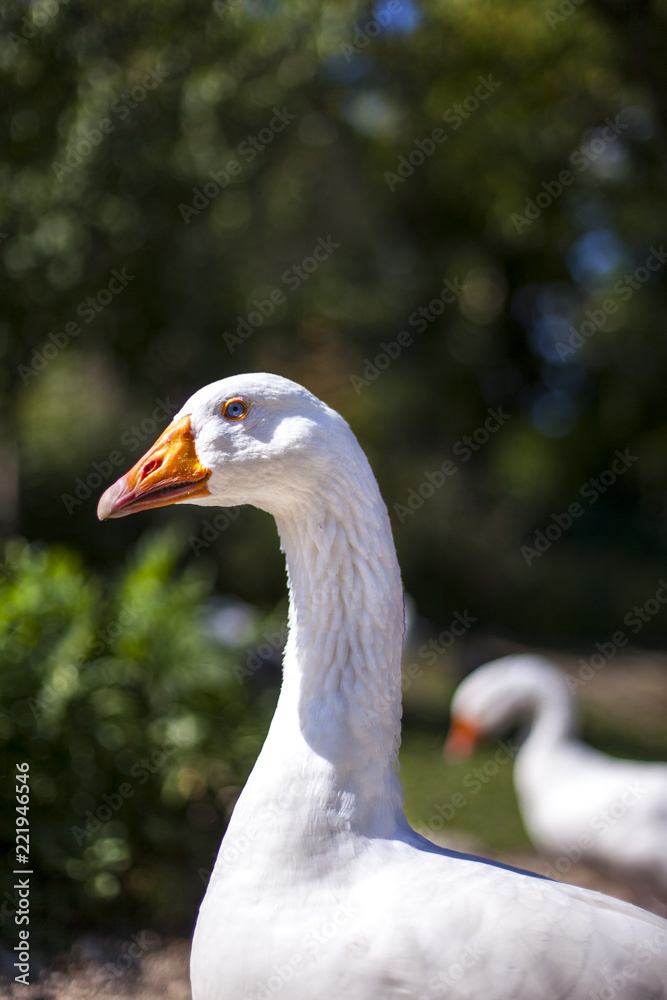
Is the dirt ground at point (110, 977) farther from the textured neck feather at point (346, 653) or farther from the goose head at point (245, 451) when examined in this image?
the goose head at point (245, 451)

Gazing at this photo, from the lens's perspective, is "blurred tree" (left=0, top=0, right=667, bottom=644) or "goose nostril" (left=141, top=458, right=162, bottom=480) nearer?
"goose nostril" (left=141, top=458, right=162, bottom=480)

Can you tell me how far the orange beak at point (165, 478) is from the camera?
198 cm

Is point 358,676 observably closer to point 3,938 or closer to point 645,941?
point 645,941

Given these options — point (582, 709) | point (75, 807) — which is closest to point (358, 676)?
point (75, 807)

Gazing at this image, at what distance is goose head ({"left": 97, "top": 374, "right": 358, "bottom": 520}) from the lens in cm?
193

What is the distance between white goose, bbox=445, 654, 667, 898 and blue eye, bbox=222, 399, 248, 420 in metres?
3.05

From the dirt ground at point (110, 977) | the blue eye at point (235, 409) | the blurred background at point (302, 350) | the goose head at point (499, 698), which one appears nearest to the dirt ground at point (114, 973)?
the dirt ground at point (110, 977)

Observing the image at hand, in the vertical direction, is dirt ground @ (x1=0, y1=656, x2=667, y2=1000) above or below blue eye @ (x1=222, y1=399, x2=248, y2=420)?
below

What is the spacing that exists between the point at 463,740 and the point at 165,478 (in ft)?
12.0

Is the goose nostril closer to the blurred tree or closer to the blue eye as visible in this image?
the blue eye

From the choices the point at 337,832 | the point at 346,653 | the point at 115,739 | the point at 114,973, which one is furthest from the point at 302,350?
the point at 337,832

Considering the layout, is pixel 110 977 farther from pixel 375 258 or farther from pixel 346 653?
pixel 375 258

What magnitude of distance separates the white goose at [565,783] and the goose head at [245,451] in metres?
2.86

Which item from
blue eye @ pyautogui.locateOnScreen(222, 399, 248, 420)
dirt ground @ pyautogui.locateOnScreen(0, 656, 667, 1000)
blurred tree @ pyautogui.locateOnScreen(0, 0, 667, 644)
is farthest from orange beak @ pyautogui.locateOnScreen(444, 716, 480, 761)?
blurred tree @ pyautogui.locateOnScreen(0, 0, 667, 644)
